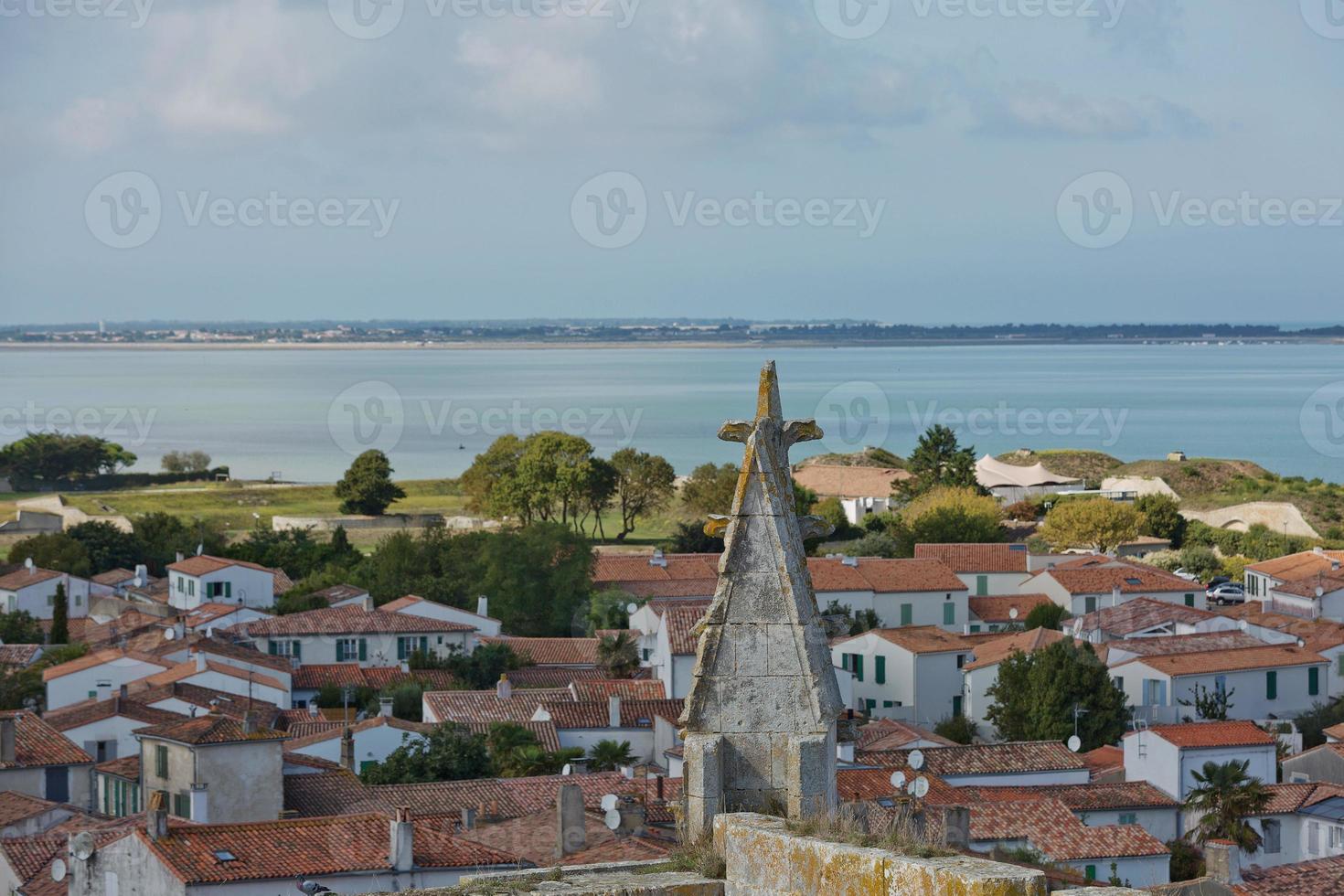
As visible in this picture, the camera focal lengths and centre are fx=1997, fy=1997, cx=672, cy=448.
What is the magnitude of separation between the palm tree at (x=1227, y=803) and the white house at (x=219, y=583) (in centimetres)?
3051

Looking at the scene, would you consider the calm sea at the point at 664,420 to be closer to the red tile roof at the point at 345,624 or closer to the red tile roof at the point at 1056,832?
the red tile roof at the point at 345,624

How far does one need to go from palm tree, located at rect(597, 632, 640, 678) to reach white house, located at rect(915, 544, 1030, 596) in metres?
13.3

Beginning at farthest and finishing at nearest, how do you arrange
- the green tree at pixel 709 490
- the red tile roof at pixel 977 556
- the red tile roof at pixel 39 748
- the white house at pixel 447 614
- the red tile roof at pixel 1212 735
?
the green tree at pixel 709 490 → the red tile roof at pixel 977 556 → the white house at pixel 447 614 → the red tile roof at pixel 1212 735 → the red tile roof at pixel 39 748

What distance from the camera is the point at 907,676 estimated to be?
41.1 m

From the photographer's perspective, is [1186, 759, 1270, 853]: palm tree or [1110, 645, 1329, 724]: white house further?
[1110, 645, 1329, 724]: white house

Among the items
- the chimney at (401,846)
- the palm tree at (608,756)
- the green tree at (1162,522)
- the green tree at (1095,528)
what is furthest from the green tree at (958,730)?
the green tree at (1162,522)

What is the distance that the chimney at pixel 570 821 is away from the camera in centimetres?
2022

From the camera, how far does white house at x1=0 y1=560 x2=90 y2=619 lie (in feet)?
172

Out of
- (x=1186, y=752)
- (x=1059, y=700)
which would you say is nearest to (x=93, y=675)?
(x=1059, y=700)

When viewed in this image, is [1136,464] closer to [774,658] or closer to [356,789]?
[356,789]

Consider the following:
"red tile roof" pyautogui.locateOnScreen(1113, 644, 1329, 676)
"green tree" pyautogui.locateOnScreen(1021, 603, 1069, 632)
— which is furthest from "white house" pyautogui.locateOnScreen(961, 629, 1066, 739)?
"green tree" pyautogui.locateOnScreen(1021, 603, 1069, 632)

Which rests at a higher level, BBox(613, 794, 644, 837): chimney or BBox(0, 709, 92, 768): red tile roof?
BBox(613, 794, 644, 837): chimney

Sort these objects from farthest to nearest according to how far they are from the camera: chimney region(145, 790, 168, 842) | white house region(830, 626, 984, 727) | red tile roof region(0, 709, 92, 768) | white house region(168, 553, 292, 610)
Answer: white house region(168, 553, 292, 610) → white house region(830, 626, 984, 727) → red tile roof region(0, 709, 92, 768) → chimney region(145, 790, 168, 842)

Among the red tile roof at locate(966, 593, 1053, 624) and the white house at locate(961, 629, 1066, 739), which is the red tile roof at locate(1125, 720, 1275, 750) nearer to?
the white house at locate(961, 629, 1066, 739)
